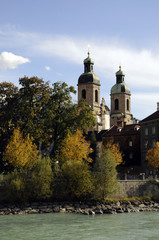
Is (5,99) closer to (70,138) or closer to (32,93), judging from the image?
(32,93)

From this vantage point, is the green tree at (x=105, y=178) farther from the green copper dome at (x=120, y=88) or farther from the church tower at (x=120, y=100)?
the green copper dome at (x=120, y=88)

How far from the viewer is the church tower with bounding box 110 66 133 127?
12862 cm

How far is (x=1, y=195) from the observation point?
5250 centimetres

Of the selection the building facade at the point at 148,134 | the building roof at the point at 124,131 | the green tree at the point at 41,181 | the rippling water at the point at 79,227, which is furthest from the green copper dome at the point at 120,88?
the rippling water at the point at 79,227

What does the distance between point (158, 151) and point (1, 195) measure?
28128 millimetres

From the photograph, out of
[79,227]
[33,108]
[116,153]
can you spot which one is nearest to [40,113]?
[33,108]

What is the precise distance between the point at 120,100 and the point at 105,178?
77.1 m

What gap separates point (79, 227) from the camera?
1460 inches

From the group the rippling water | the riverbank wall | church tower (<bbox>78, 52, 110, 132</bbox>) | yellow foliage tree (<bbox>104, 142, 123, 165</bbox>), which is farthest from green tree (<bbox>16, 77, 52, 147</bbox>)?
church tower (<bbox>78, 52, 110, 132</bbox>)

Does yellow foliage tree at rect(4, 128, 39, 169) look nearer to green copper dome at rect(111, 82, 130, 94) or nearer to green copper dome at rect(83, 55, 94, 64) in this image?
green copper dome at rect(83, 55, 94, 64)

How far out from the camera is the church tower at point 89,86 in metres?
119

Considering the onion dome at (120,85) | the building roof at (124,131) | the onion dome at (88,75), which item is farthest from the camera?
the onion dome at (120,85)

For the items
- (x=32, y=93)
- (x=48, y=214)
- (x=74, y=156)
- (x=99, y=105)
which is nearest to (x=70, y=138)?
(x=74, y=156)

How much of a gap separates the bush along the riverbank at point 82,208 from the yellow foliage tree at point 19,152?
7508mm
